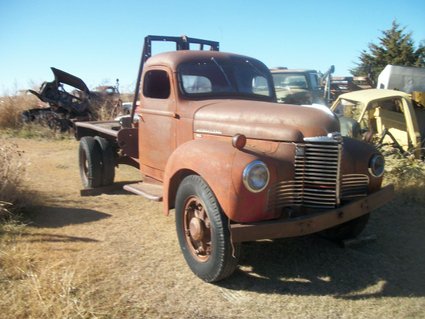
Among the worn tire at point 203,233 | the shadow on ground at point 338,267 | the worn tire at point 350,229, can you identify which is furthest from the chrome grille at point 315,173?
the worn tire at point 350,229

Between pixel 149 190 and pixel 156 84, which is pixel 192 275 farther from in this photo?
pixel 156 84

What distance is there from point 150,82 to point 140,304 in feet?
9.16

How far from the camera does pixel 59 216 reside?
210 inches

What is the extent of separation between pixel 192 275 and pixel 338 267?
1.33 metres

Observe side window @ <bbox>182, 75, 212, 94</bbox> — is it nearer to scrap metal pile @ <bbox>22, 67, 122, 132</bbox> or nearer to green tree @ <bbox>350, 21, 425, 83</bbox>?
scrap metal pile @ <bbox>22, 67, 122, 132</bbox>

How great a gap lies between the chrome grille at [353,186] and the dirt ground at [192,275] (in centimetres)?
67

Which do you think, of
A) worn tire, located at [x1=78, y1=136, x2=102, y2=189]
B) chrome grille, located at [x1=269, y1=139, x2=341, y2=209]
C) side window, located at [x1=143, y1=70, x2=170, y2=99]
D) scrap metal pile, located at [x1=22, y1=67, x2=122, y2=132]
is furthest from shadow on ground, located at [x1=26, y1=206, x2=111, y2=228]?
scrap metal pile, located at [x1=22, y1=67, x2=122, y2=132]

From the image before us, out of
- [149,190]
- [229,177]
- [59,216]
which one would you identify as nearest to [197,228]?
[229,177]

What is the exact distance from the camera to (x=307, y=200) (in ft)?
11.4

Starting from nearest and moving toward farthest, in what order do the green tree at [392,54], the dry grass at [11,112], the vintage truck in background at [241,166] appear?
the vintage truck in background at [241,166] → the dry grass at [11,112] → the green tree at [392,54]

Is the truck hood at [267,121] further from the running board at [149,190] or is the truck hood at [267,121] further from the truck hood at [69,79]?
the truck hood at [69,79]

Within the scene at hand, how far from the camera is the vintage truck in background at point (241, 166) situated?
3.24 meters

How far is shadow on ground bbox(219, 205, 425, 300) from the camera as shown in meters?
3.49

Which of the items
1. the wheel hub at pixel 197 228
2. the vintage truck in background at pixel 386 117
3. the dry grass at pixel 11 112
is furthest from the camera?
the dry grass at pixel 11 112
